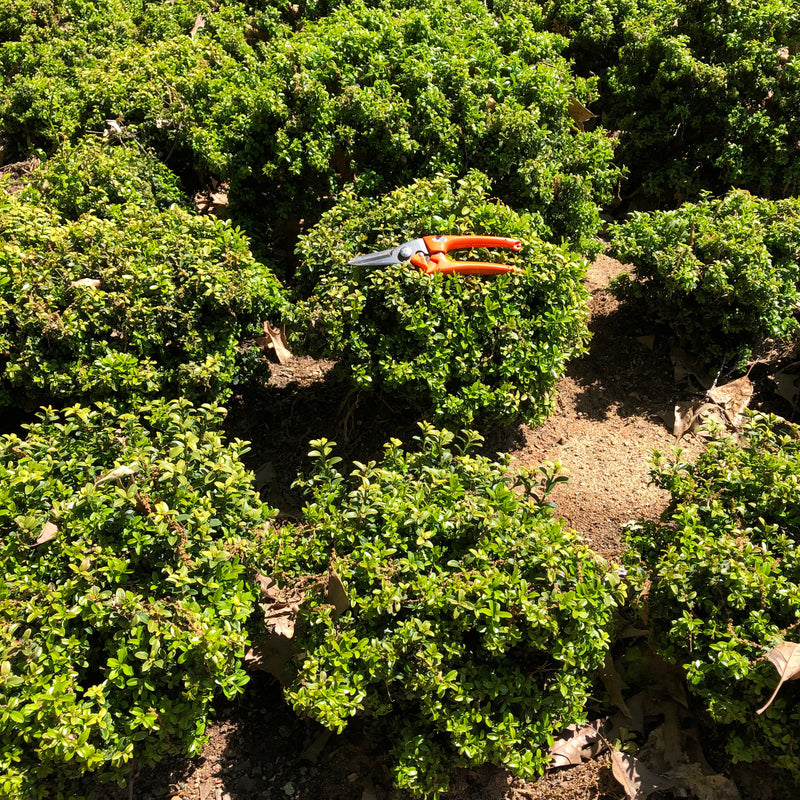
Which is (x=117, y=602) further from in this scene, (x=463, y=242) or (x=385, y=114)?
(x=385, y=114)

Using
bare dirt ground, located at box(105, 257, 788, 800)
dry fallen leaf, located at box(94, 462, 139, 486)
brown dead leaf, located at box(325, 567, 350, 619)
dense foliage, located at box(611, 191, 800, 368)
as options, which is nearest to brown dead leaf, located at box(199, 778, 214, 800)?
bare dirt ground, located at box(105, 257, 788, 800)

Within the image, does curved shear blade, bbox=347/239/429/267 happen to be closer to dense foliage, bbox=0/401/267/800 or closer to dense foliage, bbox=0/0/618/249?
dense foliage, bbox=0/0/618/249

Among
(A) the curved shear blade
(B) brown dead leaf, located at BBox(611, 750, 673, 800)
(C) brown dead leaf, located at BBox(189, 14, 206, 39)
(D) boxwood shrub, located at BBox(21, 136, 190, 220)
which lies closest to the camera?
(B) brown dead leaf, located at BBox(611, 750, 673, 800)

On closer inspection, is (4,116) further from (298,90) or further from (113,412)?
(113,412)

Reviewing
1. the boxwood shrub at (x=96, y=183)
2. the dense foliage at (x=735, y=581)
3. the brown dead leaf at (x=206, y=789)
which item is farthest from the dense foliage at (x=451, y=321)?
the brown dead leaf at (x=206, y=789)

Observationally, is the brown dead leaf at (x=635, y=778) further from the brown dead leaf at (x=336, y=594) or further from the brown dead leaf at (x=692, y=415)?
the brown dead leaf at (x=692, y=415)

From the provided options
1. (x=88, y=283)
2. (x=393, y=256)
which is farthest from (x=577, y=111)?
(x=88, y=283)
